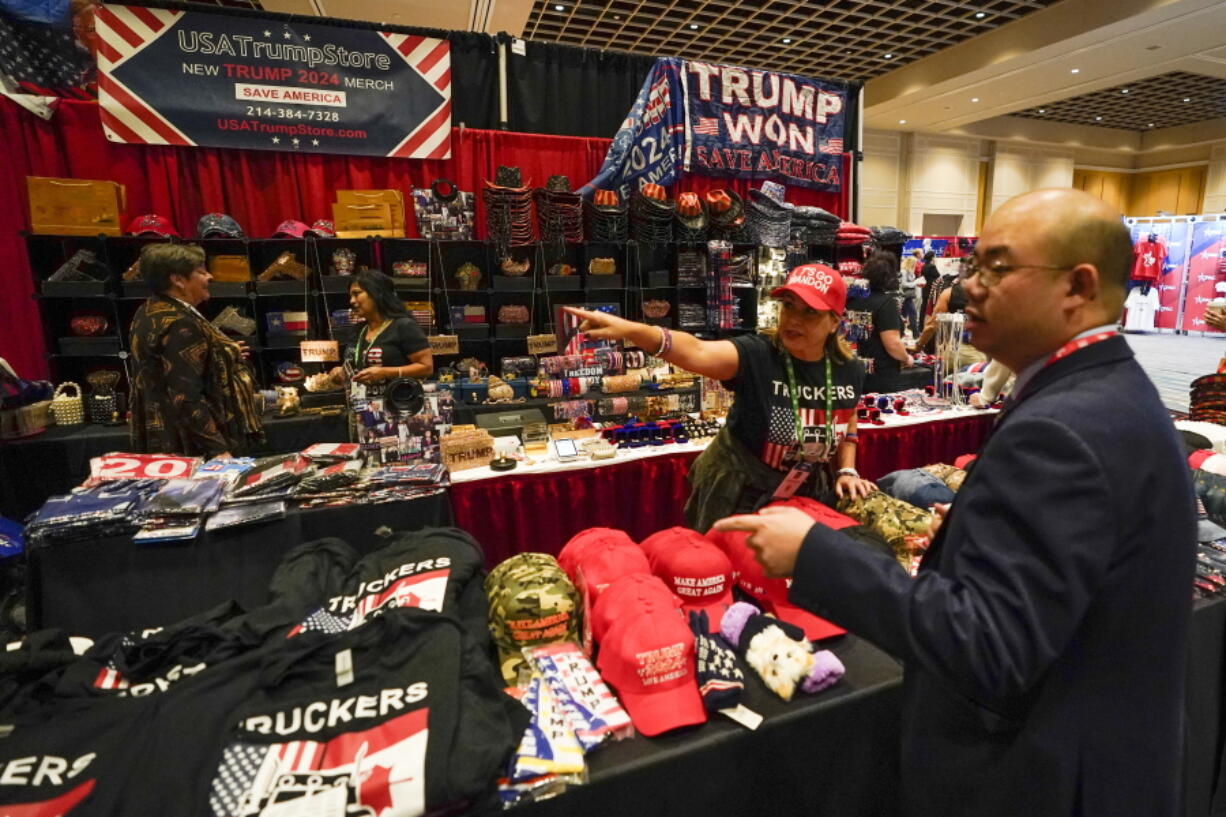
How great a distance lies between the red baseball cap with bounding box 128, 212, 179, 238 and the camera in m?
4.45

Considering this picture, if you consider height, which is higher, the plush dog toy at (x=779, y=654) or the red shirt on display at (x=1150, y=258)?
the red shirt on display at (x=1150, y=258)

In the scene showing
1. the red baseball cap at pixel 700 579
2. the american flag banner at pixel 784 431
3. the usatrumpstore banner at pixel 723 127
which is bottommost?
the red baseball cap at pixel 700 579

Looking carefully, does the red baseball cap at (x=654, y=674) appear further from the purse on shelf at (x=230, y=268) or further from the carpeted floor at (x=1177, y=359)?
the carpeted floor at (x=1177, y=359)

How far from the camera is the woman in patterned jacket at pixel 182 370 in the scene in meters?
2.91

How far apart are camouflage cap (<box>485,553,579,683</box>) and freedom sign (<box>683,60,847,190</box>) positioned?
4.59 m

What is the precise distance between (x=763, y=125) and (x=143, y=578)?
18.0ft

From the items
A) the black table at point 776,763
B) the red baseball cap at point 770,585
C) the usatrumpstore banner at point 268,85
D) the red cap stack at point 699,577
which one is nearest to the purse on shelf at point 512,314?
the usatrumpstore banner at point 268,85

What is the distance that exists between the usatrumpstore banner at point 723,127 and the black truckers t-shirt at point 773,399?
3.51 m

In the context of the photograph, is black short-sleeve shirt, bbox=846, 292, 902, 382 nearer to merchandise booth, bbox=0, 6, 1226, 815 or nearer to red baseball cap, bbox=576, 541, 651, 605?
merchandise booth, bbox=0, 6, 1226, 815

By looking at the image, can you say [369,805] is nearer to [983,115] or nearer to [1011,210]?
[1011,210]

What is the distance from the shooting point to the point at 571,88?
5488 mm

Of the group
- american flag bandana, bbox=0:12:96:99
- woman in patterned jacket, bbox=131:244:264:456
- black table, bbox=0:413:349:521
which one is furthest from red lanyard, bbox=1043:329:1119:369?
american flag bandana, bbox=0:12:96:99

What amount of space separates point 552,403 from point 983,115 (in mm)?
12490

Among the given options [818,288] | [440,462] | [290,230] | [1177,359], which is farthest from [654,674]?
[1177,359]
